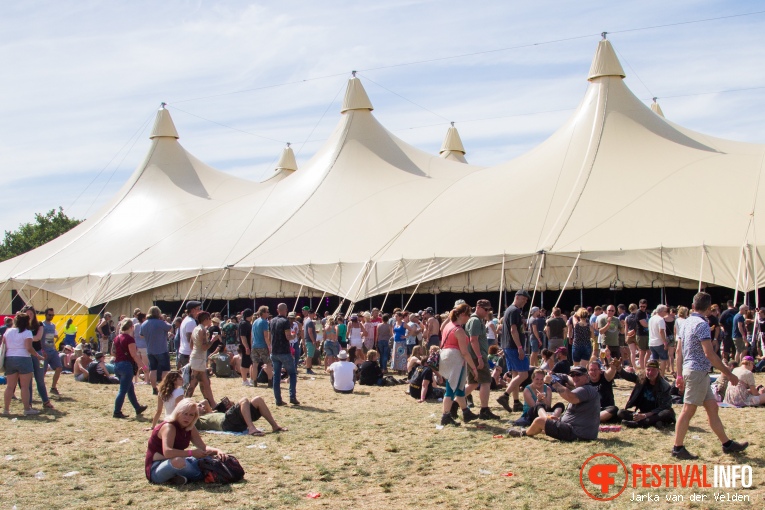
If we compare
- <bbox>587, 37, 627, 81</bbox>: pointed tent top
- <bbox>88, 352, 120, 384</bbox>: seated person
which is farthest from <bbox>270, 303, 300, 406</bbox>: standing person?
<bbox>587, 37, 627, 81</bbox>: pointed tent top

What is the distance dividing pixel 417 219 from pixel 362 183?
3152 mm

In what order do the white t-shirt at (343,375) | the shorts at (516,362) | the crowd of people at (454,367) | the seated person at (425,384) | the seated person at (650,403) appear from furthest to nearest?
the white t-shirt at (343,375), the seated person at (425,384), the shorts at (516,362), the seated person at (650,403), the crowd of people at (454,367)

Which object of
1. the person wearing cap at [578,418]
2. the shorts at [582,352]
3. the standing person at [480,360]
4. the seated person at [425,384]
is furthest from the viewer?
the shorts at [582,352]

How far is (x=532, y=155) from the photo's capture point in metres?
21.8

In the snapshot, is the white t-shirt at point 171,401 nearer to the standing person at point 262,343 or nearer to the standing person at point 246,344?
the standing person at point 262,343

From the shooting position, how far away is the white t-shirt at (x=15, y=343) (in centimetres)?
1014

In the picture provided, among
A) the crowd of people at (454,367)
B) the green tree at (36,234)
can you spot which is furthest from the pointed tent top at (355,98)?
the green tree at (36,234)

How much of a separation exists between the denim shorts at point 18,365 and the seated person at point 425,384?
4789 millimetres

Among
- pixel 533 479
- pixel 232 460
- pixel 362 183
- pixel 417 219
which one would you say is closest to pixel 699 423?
pixel 533 479

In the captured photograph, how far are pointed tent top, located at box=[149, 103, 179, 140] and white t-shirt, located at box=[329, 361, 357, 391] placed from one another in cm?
1973

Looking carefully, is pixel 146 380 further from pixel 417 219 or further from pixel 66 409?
pixel 417 219

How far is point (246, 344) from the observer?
43.4ft

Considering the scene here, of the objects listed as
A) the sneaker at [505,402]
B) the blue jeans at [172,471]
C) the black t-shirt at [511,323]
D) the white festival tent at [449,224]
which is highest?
the white festival tent at [449,224]

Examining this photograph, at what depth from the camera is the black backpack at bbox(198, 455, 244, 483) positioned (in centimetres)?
656
